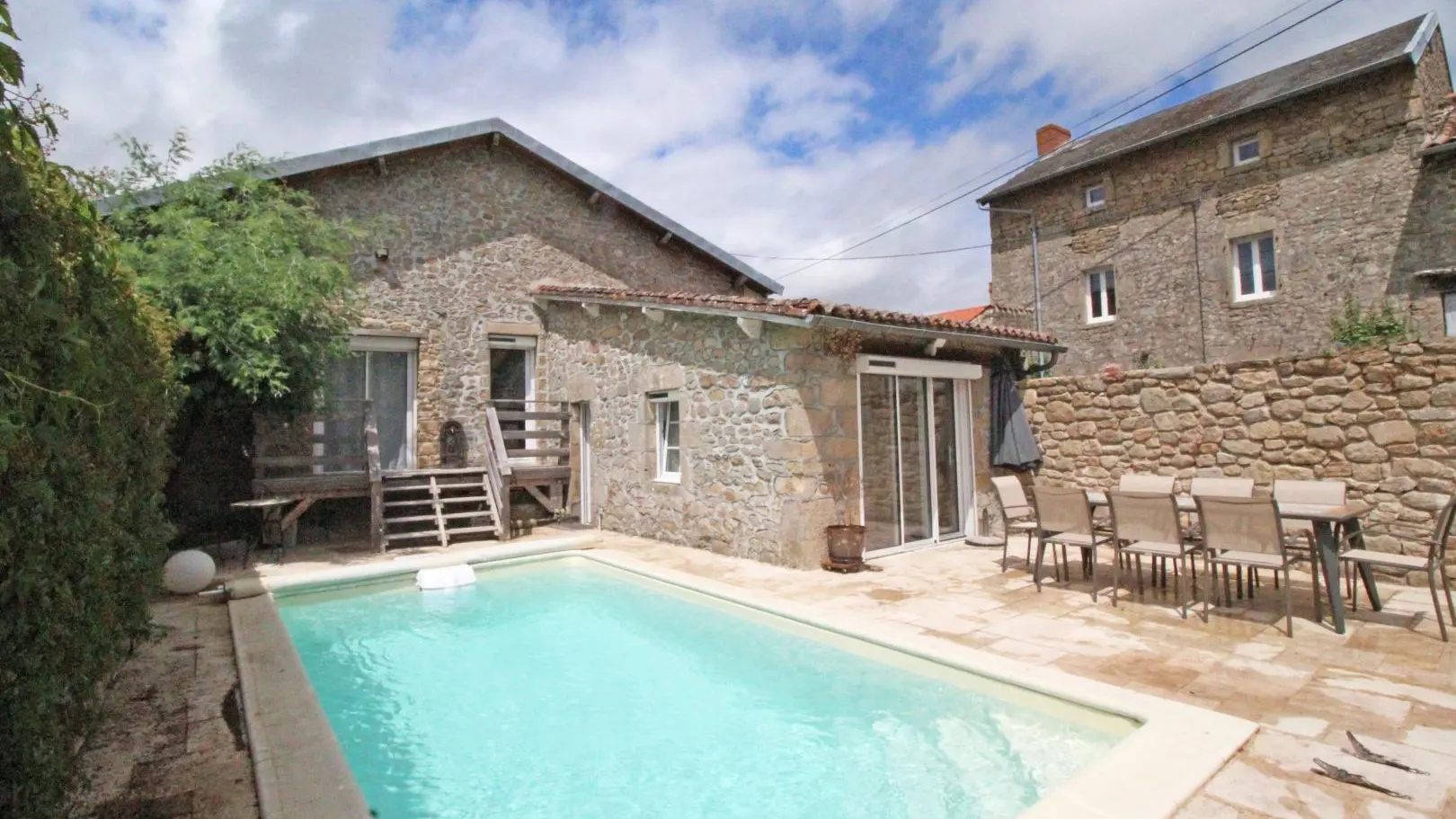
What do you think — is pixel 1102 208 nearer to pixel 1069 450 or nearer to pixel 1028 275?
pixel 1028 275

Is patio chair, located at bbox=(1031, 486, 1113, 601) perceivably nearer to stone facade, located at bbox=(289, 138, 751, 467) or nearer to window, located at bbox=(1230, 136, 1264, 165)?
stone facade, located at bbox=(289, 138, 751, 467)

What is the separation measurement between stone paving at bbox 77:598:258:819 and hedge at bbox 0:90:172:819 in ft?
1.13

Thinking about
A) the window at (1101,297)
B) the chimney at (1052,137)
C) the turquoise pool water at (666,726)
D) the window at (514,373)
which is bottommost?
the turquoise pool water at (666,726)

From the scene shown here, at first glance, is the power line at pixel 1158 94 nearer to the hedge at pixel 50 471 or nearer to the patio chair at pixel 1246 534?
the patio chair at pixel 1246 534

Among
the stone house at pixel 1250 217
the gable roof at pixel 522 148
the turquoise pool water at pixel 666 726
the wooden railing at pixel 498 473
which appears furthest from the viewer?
the stone house at pixel 1250 217

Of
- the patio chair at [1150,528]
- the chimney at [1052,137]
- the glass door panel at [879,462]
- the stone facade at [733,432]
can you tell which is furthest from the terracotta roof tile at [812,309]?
the chimney at [1052,137]

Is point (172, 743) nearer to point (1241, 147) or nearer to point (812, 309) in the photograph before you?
point (812, 309)

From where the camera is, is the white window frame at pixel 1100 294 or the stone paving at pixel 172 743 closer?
the stone paving at pixel 172 743

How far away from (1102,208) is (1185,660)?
14.3 metres

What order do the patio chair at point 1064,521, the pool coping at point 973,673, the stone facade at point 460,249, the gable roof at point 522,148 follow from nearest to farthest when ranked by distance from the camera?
1. the pool coping at point 973,673
2. the patio chair at point 1064,521
3. the gable roof at point 522,148
4. the stone facade at point 460,249

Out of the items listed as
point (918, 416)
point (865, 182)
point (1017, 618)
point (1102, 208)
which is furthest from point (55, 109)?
point (865, 182)

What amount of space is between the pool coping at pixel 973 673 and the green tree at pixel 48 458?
2.57 ft

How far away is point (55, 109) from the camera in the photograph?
7.86ft

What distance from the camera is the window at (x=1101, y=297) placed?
15.9 metres
